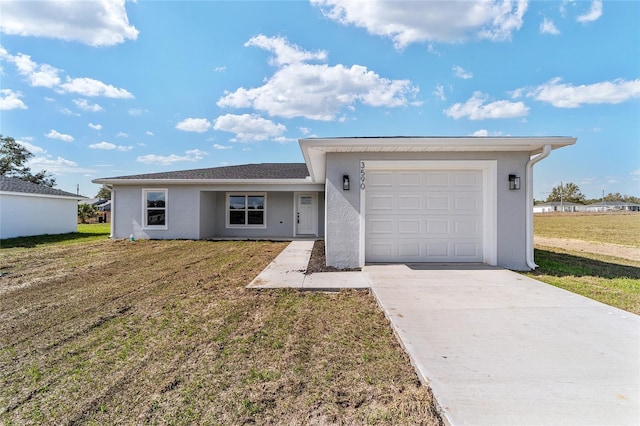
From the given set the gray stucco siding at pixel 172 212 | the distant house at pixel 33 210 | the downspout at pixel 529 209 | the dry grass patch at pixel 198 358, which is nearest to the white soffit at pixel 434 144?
the downspout at pixel 529 209

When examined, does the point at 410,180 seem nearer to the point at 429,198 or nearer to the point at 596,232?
the point at 429,198

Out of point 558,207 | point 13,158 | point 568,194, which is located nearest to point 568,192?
point 568,194

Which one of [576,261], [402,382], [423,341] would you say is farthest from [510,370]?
[576,261]

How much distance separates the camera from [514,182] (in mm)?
6531

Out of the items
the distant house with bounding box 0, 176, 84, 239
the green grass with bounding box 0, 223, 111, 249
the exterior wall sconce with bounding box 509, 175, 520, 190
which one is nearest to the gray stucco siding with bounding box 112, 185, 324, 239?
the green grass with bounding box 0, 223, 111, 249

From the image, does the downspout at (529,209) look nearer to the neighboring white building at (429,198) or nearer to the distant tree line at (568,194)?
the neighboring white building at (429,198)

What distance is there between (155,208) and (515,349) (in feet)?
45.6

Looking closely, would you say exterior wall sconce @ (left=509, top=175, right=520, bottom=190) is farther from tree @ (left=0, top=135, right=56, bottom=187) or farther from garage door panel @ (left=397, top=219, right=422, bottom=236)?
tree @ (left=0, top=135, right=56, bottom=187)

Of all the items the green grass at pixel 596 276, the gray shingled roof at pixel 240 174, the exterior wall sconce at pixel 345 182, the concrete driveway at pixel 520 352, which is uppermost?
the gray shingled roof at pixel 240 174

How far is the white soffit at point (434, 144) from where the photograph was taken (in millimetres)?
6070

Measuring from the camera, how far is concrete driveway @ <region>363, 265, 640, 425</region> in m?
1.96

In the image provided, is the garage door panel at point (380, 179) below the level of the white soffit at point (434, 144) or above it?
below

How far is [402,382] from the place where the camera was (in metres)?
2.33

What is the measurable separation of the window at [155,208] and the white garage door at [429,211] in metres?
10.1
